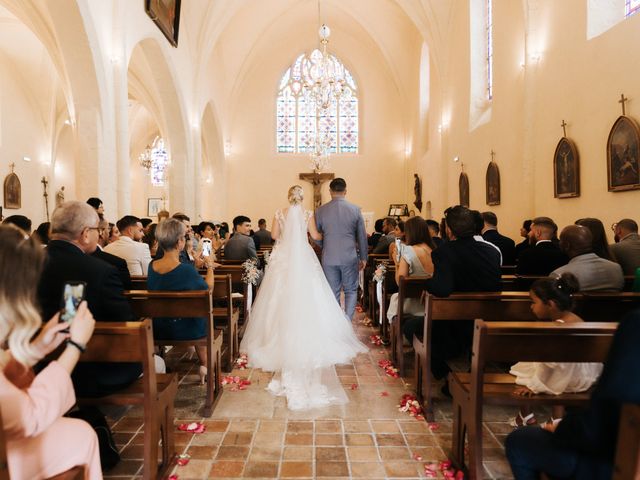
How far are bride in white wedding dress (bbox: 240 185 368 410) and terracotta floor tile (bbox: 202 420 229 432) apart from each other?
528 mm

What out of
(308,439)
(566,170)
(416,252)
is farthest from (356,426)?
(566,170)

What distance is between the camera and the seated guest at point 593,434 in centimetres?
132

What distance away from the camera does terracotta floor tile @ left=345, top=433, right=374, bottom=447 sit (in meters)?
3.02

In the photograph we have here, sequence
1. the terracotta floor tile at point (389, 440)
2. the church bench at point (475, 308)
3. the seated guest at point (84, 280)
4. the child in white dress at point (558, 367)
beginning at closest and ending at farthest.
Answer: the seated guest at point (84, 280), the child in white dress at point (558, 367), the terracotta floor tile at point (389, 440), the church bench at point (475, 308)

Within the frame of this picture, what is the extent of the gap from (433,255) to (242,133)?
50.1 feet

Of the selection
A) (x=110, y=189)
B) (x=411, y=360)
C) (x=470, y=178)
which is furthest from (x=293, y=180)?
Answer: (x=411, y=360)

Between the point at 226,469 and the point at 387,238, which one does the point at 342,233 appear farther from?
the point at 226,469

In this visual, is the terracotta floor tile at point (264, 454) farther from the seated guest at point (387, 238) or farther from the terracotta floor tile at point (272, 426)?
the seated guest at point (387, 238)

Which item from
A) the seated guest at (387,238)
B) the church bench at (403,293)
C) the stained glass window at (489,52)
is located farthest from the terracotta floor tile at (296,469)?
the stained glass window at (489,52)

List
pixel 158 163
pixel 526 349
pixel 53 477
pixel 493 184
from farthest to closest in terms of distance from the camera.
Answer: pixel 158 163
pixel 493 184
pixel 526 349
pixel 53 477

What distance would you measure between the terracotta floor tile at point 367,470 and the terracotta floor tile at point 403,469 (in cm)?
4

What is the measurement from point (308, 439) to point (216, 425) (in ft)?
2.30

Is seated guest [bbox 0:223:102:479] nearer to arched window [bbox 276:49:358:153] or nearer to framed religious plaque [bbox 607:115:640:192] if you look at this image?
framed religious plaque [bbox 607:115:640:192]

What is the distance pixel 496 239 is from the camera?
20.7 ft
